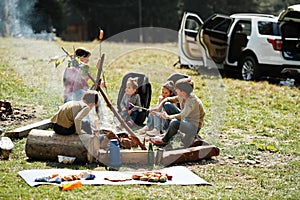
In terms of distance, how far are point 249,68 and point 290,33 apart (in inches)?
54.5

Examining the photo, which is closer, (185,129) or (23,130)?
(185,129)

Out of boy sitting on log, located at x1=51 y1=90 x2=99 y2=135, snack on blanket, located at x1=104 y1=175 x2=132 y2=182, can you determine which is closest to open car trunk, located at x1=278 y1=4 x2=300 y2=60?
boy sitting on log, located at x1=51 y1=90 x2=99 y2=135

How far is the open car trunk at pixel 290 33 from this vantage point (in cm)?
1466

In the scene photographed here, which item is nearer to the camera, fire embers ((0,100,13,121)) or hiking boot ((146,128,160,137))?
hiking boot ((146,128,160,137))

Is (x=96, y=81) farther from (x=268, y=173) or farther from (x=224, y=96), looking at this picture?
(x=224, y=96)

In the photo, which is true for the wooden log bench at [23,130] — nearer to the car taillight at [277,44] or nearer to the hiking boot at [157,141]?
the hiking boot at [157,141]

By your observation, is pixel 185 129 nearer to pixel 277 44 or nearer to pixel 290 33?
pixel 277 44

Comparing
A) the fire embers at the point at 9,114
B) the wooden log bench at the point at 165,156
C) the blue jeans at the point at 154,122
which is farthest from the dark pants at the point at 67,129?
the fire embers at the point at 9,114

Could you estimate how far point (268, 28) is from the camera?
1527cm

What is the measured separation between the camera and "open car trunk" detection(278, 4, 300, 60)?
577 inches

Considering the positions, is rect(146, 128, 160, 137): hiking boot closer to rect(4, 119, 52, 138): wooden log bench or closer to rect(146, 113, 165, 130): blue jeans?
rect(146, 113, 165, 130): blue jeans

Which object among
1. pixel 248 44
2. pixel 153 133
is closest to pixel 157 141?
pixel 153 133

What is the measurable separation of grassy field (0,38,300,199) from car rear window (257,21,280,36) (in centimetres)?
140

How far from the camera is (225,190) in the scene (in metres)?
6.10
